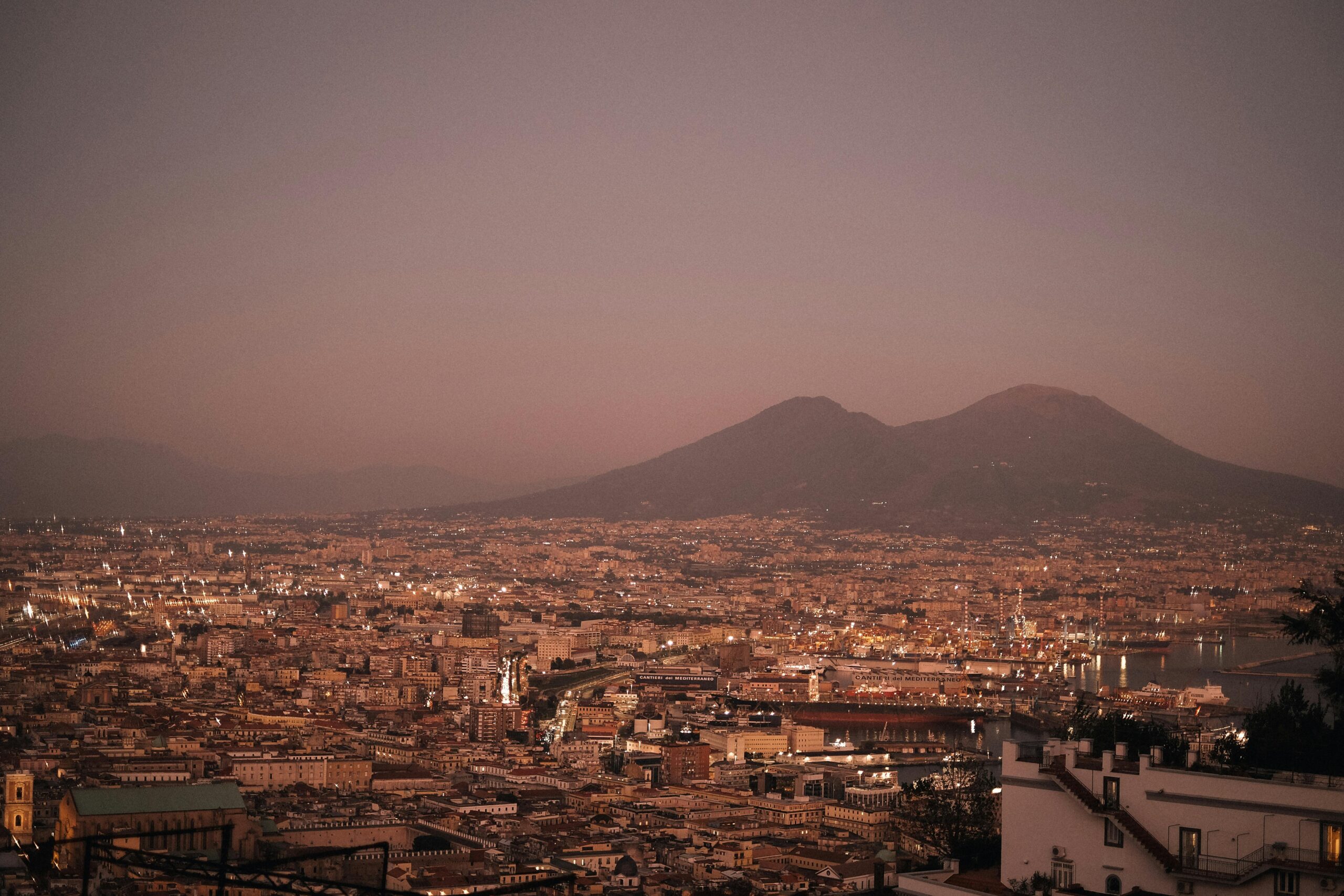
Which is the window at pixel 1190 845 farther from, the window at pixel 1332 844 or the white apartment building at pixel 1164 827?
the window at pixel 1332 844

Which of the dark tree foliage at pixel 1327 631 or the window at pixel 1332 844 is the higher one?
the dark tree foliage at pixel 1327 631

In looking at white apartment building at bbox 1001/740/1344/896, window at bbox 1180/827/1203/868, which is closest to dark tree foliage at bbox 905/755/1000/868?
white apartment building at bbox 1001/740/1344/896

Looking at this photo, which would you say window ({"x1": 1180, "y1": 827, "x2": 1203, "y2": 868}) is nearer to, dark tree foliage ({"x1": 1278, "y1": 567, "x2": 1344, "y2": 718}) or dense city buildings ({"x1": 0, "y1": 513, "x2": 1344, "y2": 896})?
dense city buildings ({"x1": 0, "y1": 513, "x2": 1344, "y2": 896})

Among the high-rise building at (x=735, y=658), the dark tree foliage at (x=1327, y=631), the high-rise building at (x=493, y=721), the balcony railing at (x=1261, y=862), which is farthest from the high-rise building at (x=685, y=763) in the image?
the balcony railing at (x=1261, y=862)

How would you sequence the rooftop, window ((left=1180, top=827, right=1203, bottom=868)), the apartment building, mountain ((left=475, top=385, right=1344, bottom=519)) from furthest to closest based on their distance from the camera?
mountain ((left=475, top=385, right=1344, bottom=519))
the apartment building
the rooftop
window ((left=1180, top=827, right=1203, bottom=868))

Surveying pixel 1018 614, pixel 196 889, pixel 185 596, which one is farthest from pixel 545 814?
pixel 1018 614

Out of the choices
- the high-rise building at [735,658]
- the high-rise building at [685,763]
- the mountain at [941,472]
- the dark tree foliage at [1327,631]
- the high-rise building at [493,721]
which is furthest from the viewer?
the mountain at [941,472]
